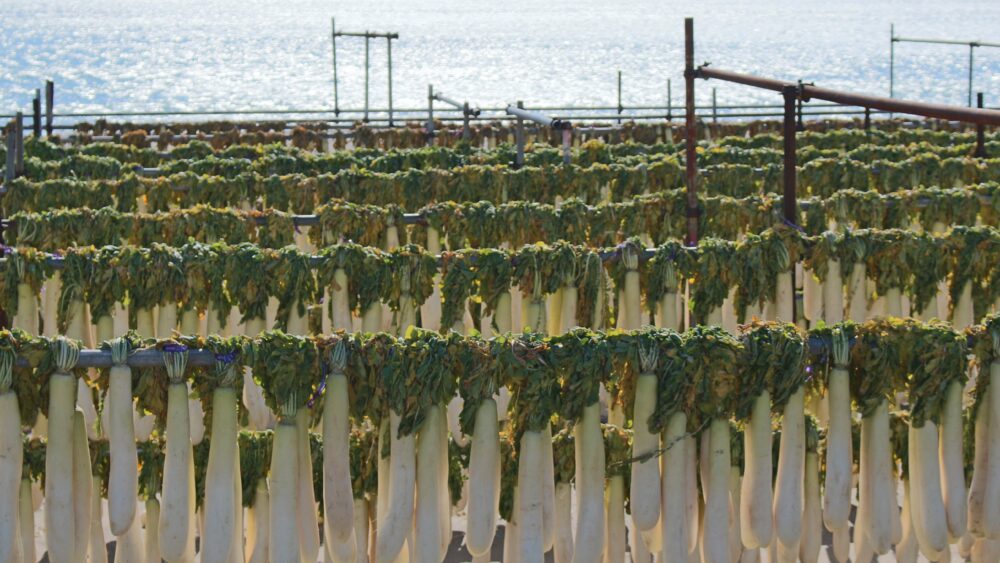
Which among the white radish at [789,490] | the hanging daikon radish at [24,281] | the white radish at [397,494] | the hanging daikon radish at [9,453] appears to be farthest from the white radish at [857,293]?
the hanging daikon radish at [9,453]

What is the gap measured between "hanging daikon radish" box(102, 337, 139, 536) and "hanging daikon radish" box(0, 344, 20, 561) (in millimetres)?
378

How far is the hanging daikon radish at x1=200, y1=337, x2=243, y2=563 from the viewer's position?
5910 mm

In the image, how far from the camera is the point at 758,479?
6266mm

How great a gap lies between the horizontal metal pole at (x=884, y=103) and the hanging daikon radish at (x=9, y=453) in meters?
4.33

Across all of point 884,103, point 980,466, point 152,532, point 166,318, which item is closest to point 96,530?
point 152,532

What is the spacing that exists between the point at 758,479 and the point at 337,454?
187 cm

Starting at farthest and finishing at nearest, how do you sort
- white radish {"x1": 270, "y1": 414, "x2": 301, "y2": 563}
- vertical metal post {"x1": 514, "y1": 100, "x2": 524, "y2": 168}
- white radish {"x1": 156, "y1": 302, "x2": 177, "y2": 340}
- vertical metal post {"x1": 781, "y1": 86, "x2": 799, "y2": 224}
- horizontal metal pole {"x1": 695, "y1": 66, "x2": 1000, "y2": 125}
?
vertical metal post {"x1": 514, "y1": 100, "x2": 524, "y2": 168} < white radish {"x1": 156, "y1": 302, "x2": 177, "y2": 340} < vertical metal post {"x1": 781, "y1": 86, "x2": 799, "y2": 224} < horizontal metal pole {"x1": 695, "y1": 66, "x2": 1000, "y2": 125} < white radish {"x1": 270, "y1": 414, "x2": 301, "y2": 563}

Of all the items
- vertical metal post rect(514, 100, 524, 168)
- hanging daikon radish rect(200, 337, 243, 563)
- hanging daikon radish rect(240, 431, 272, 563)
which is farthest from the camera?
vertical metal post rect(514, 100, 524, 168)

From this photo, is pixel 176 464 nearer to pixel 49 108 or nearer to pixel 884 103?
pixel 884 103

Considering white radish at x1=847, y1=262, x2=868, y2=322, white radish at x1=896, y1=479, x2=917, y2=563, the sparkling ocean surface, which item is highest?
the sparkling ocean surface

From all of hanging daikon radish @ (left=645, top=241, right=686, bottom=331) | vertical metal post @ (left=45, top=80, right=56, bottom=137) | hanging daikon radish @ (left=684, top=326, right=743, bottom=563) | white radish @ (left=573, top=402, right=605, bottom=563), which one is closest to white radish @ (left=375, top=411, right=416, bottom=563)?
white radish @ (left=573, top=402, right=605, bottom=563)

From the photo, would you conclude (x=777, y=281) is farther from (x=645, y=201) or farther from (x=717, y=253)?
(x=645, y=201)

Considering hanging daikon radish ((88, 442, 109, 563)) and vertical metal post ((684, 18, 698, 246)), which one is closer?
hanging daikon radish ((88, 442, 109, 563))

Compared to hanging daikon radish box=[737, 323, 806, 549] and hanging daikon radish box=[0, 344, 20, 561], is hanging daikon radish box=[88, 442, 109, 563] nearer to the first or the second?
hanging daikon radish box=[0, 344, 20, 561]
